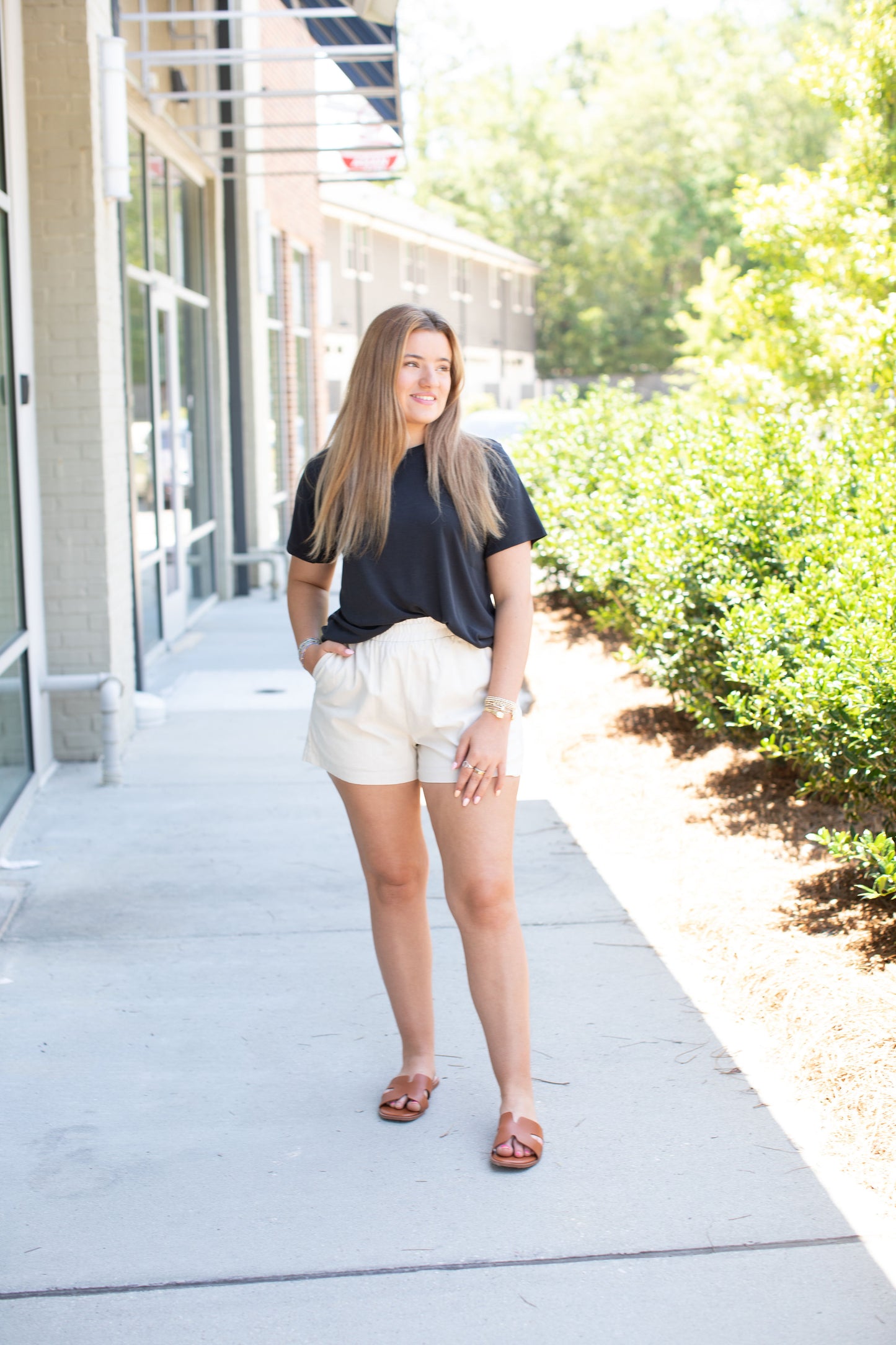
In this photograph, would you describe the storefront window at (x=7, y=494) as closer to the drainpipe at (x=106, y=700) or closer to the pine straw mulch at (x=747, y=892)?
the drainpipe at (x=106, y=700)

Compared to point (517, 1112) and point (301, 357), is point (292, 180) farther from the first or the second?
point (517, 1112)

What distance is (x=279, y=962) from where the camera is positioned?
4.22 m

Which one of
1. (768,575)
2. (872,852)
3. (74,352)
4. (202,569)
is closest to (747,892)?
(872,852)

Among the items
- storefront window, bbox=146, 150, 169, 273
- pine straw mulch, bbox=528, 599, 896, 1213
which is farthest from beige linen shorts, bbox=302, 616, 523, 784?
storefront window, bbox=146, 150, 169, 273

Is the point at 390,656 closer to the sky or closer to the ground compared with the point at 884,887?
closer to the sky

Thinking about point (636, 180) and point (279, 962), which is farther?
point (636, 180)

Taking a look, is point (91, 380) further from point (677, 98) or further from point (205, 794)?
point (677, 98)

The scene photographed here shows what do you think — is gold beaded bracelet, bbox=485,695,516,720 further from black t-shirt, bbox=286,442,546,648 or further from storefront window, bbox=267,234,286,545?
storefront window, bbox=267,234,286,545

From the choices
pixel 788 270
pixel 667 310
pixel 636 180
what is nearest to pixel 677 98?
pixel 636 180

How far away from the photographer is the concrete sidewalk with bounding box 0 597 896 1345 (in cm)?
254

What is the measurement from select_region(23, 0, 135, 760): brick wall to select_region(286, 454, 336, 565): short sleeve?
11.3 ft

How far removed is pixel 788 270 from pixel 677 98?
158 ft

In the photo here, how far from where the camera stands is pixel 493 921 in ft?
10.0

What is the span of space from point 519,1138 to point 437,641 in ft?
3.67
